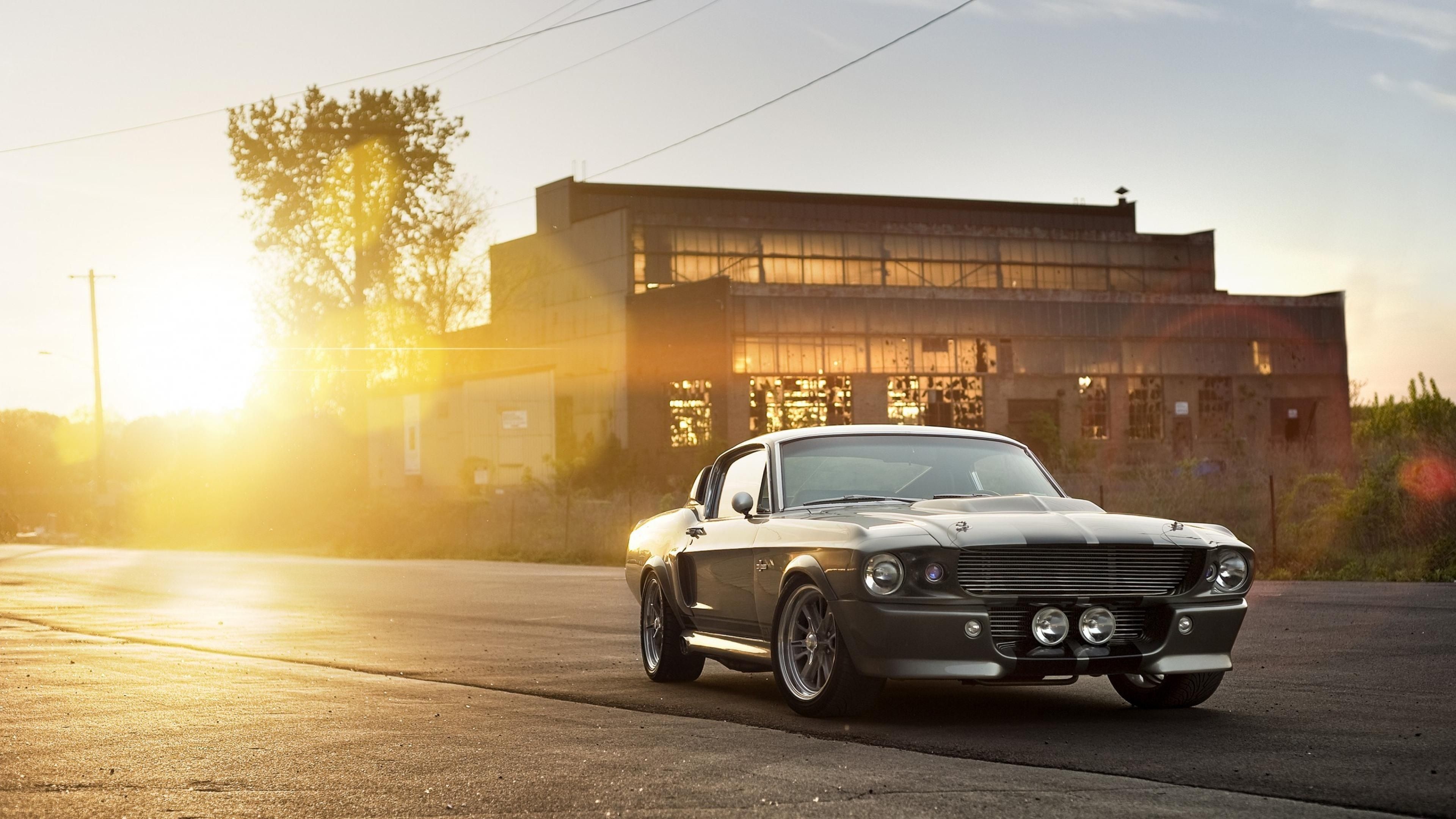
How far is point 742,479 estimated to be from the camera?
1028 cm

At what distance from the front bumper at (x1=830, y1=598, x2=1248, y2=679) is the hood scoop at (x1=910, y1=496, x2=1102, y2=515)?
799mm

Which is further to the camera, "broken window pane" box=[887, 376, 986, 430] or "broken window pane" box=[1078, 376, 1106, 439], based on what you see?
"broken window pane" box=[1078, 376, 1106, 439]

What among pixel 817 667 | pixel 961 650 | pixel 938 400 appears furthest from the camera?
pixel 938 400

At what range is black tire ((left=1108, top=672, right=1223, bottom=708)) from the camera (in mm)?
8531

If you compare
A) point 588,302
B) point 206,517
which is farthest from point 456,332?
point 206,517

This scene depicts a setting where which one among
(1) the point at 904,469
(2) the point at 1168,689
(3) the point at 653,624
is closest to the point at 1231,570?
(2) the point at 1168,689

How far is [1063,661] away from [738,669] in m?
2.71

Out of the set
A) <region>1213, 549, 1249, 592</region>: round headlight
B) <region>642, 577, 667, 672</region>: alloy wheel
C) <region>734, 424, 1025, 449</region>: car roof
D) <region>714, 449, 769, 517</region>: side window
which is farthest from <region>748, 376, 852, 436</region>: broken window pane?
<region>1213, 549, 1249, 592</region>: round headlight

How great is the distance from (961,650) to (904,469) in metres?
1.90

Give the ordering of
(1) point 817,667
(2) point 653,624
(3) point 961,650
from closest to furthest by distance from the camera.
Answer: (3) point 961,650
(1) point 817,667
(2) point 653,624

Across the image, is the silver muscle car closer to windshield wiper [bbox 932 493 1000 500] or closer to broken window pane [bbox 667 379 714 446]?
windshield wiper [bbox 932 493 1000 500]

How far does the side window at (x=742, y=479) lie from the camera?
9.93 meters

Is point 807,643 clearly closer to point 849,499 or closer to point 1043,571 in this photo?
point 849,499

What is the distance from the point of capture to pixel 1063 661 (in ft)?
25.7
